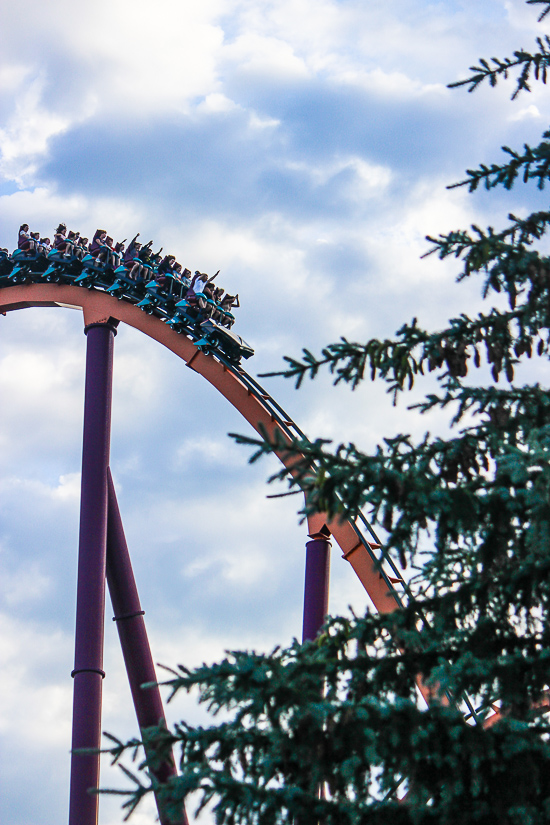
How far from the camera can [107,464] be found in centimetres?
988

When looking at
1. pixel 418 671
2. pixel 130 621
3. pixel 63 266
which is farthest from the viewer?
pixel 63 266

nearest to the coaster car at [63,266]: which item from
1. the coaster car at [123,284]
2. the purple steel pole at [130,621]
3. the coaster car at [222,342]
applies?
the coaster car at [123,284]

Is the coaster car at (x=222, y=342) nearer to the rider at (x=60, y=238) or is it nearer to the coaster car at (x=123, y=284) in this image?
the coaster car at (x=123, y=284)

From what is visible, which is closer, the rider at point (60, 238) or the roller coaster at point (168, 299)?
the roller coaster at point (168, 299)

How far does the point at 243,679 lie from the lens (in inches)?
125

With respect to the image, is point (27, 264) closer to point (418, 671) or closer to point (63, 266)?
point (63, 266)

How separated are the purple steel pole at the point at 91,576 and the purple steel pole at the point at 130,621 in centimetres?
42

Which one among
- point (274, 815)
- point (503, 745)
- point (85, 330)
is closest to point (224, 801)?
point (274, 815)

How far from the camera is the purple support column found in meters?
9.42

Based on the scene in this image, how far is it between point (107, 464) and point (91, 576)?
1294 mm

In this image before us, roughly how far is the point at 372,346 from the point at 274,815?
1.83 metres

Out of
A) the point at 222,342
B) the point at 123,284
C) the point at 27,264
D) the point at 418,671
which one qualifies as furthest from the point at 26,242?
the point at 418,671

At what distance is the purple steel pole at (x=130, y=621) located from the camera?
902 centimetres

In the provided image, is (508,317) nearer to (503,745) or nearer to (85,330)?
(503,745)
